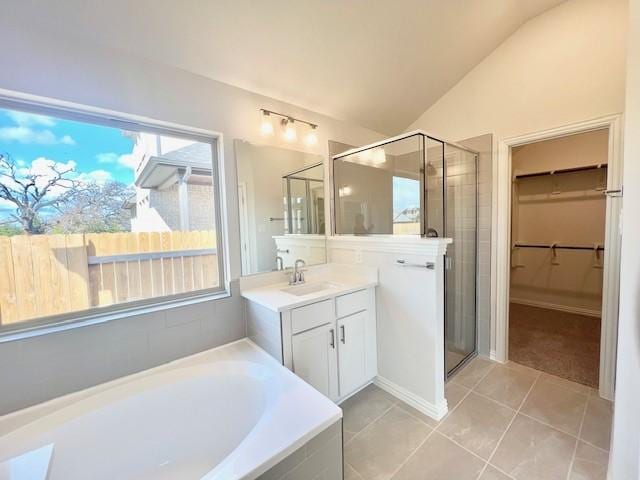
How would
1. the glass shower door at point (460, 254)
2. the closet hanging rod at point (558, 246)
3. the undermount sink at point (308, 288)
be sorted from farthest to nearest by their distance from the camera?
the closet hanging rod at point (558, 246) → the glass shower door at point (460, 254) → the undermount sink at point (308, 288)

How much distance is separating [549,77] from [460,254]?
157 centimetres

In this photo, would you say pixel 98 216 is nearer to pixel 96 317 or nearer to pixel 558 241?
pixel 96 317

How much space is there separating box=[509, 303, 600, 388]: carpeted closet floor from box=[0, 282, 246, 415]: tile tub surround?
2834mm

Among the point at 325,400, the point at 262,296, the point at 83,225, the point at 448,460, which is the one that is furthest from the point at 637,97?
the point at 83,225

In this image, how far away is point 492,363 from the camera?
103 inches

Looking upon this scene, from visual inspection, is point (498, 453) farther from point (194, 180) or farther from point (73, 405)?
point (194, 180)

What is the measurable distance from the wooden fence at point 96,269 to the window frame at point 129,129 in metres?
0.04

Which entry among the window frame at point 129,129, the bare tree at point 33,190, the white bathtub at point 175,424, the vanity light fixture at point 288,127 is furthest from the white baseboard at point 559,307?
the bare tree at point 33,190

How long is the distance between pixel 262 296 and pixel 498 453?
1.73 metres

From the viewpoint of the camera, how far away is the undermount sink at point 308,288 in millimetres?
2234

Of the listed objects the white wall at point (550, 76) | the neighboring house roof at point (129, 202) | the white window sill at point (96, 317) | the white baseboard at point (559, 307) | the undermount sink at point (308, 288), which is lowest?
the white baseboard at point (559, 307)

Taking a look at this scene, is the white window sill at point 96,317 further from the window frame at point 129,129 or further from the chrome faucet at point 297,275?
the chrome faucet at point 297,275

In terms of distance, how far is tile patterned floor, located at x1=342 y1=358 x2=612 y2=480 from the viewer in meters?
1.53

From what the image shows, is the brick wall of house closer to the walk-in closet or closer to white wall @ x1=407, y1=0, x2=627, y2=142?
white wall @ x1=407, y1=0, x2=627, y2=142
